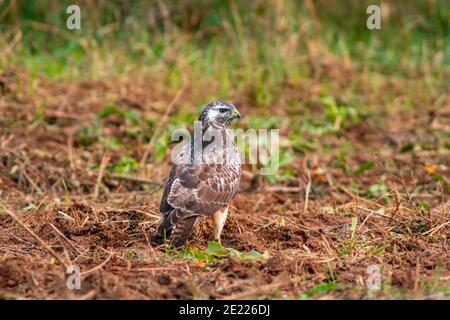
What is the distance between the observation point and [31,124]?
33.7 feet

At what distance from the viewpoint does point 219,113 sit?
7.64m

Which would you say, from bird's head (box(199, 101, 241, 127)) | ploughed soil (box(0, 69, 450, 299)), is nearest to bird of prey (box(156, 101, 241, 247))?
bird's head (box(199, 101, 241, 127))

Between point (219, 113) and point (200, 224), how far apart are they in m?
1.09

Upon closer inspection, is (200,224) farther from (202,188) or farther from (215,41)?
(215,41)

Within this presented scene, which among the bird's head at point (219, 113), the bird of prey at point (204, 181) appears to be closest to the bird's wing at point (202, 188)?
the bird of prey at point (204, 181)

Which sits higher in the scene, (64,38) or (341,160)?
(64,38)

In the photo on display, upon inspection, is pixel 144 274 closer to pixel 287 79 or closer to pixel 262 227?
pixel 262 227

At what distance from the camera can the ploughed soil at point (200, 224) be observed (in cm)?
564

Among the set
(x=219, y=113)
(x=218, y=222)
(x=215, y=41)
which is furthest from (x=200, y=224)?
(x=215, y=41)

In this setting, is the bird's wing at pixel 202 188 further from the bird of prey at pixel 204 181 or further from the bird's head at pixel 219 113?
the bird's head at pixel 219 113

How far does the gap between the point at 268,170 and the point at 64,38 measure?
4693mm
